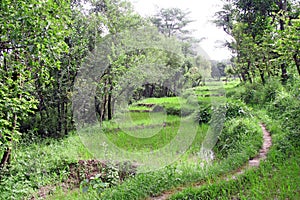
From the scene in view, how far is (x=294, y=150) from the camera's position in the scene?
13.3ft

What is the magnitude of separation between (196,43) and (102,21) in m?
3.58

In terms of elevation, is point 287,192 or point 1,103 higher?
point 1,103

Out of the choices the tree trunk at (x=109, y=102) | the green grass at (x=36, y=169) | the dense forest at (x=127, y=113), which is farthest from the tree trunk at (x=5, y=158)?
the tree trunk at (x=109, y=102)

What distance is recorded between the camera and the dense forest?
3.56 meters

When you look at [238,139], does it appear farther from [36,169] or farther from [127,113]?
[36,169]

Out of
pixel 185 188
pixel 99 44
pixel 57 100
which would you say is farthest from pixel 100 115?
pixel 185 188

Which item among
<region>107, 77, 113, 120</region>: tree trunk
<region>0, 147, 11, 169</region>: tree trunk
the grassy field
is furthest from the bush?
<region>0, 147, 11, 169</region>: tree trunk

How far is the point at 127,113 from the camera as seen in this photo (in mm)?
5352

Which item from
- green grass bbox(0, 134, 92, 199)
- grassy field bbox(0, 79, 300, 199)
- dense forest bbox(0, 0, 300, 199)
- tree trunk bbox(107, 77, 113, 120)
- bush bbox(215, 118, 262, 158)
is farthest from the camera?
tree trunk bbox(107, 77, 113, 120)

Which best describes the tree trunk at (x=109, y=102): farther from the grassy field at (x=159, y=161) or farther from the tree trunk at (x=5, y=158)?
the tree trunk at (x=5, y=158)

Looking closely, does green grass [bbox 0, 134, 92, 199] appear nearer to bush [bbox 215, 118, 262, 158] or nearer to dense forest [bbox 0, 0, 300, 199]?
dense forest [bbox 0, 0, 300, 199]

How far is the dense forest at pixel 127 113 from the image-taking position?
356 cm

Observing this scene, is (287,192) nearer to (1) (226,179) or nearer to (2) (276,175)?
(2) (276,175)

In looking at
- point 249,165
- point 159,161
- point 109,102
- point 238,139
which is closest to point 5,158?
point 109,102
